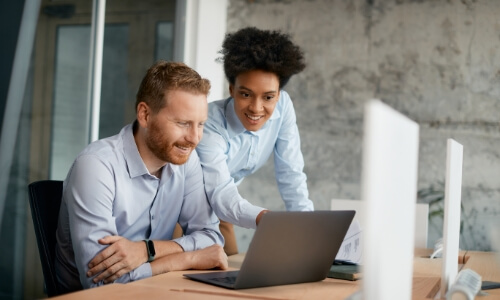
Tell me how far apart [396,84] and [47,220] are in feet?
12.7

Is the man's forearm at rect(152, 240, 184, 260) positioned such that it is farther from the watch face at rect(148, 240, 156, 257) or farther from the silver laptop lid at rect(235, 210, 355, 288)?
the silver laptop lid at rect(235, 210, 355, 288)

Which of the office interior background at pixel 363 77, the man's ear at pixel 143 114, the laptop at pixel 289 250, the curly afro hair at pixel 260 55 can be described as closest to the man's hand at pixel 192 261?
the laptop at pixel 289 250

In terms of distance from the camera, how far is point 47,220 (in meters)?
2.21

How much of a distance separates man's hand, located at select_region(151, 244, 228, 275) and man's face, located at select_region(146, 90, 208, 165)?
33 cm

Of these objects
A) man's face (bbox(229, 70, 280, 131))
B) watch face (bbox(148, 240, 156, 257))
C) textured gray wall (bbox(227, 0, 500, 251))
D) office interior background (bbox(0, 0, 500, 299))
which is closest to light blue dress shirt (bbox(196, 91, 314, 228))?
man's face (bbox(229, 70, 280, 131))

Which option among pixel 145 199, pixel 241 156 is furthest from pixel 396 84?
pixel 145 199

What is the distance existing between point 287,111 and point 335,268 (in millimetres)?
1391

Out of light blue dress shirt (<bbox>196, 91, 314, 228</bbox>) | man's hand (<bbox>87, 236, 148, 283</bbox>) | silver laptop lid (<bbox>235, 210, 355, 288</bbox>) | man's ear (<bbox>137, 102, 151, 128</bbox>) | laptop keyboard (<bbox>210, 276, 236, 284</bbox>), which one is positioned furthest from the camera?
light blue dress shirt (<bbox>196, 91, 314, 228</bbox>)

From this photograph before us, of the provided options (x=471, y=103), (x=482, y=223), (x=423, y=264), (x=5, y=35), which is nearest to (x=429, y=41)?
(x=471, y=103)

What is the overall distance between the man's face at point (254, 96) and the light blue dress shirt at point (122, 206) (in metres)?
0.47

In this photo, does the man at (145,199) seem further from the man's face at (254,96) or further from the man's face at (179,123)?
the man's face at (254,96)

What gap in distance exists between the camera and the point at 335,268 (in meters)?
2.19

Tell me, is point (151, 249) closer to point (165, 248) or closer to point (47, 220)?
point (165, 248)

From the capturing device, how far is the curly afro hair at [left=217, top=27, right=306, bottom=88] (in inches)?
117
